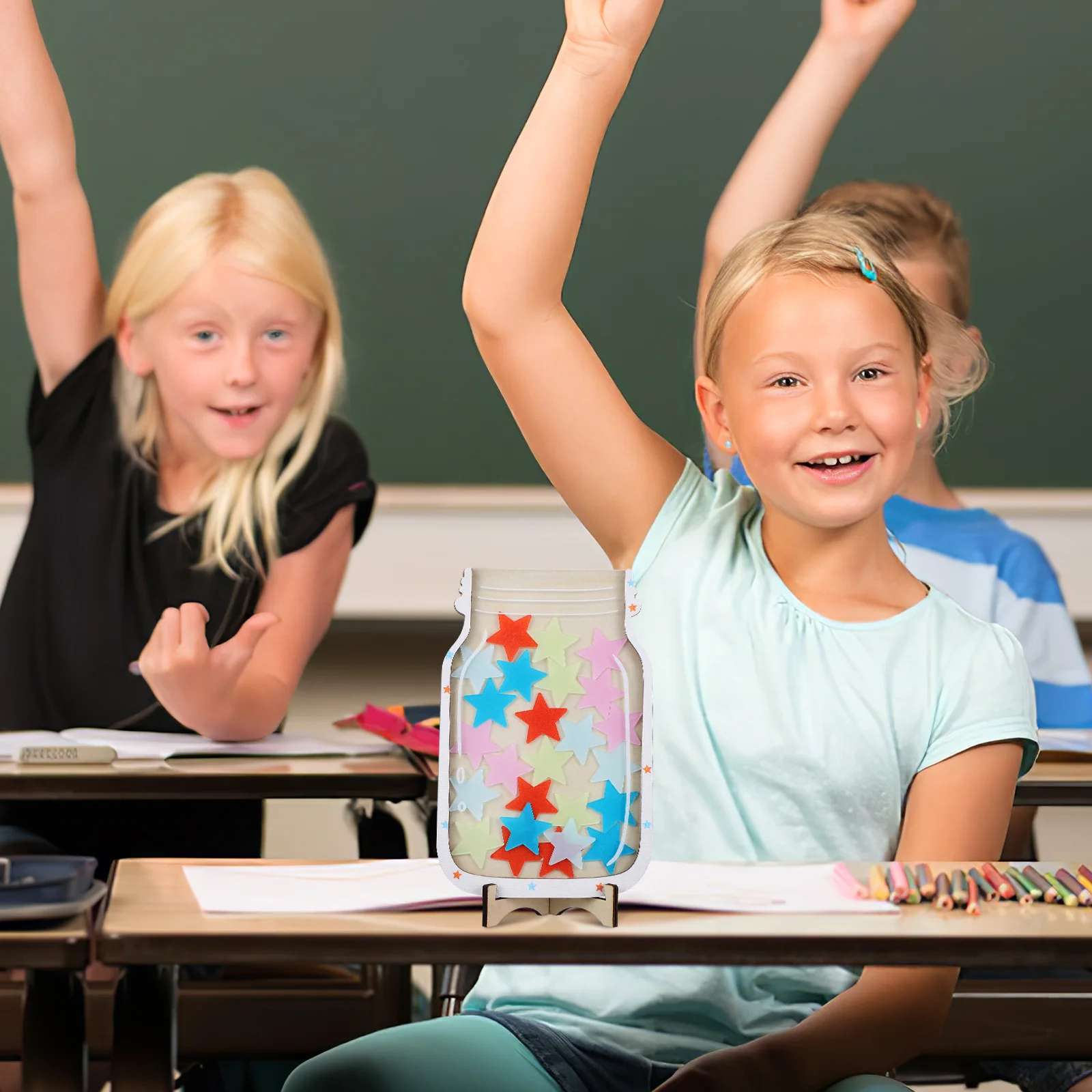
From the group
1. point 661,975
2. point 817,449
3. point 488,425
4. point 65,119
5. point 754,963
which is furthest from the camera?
point 488,425

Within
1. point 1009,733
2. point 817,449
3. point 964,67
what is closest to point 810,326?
point 817,449

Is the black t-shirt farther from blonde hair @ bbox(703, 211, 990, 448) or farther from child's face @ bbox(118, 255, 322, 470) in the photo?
blonde hair @ bbox(703, 211, 990, 448)

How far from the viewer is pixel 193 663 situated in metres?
1.59

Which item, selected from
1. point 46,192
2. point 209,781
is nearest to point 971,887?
point 209,781

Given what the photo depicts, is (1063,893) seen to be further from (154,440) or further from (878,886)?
(154,440)

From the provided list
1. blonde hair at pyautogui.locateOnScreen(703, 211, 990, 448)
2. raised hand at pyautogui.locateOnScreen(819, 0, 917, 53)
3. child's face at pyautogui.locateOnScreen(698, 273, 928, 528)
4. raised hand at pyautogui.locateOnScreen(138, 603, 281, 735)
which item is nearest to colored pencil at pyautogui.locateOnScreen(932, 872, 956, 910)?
child's face at pyautogui.locateOnScreen(698, 273, 928, 528)

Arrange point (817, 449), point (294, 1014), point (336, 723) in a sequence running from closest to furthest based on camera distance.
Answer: point (817, 449)
point (294, 1014)
point (336, 723)

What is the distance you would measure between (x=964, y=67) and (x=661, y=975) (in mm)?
2283

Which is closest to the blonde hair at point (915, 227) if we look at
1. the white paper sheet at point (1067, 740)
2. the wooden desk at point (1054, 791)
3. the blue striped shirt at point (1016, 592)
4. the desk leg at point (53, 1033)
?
the blue striped shirt at point (1016, 592)

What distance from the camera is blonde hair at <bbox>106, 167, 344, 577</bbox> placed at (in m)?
2.17

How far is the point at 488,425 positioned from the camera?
2.74 meters

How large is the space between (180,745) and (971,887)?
42.5 inches

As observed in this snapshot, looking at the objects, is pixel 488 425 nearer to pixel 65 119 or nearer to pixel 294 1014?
pixel 65 119

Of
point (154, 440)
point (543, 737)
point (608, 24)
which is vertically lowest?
point (543, 737)
